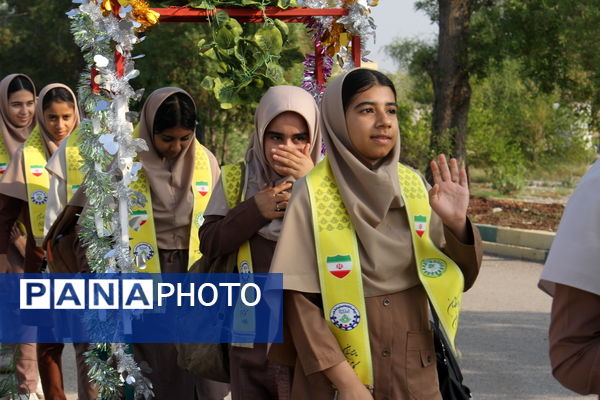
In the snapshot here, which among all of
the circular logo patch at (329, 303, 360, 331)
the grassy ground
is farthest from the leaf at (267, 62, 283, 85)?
the grassy ground

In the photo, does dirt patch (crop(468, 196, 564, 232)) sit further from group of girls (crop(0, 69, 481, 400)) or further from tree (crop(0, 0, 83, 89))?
group of girls (crop(0, 69, 481, 400))

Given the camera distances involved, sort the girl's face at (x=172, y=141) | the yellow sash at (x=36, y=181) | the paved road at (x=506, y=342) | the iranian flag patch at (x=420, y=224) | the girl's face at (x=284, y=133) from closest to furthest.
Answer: the iranian flag patch at (x=420, y=224) → the girl's face at (x=284, y=133) → the girl's face at (x=172, y=141) → the yellow sash at (x=36, y=181) → the paved road at (x=506, y=342)

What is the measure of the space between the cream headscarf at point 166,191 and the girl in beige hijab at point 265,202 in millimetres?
855

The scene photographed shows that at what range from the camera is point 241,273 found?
3.73 meters

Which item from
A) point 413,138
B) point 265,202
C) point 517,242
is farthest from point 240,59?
point 413,138

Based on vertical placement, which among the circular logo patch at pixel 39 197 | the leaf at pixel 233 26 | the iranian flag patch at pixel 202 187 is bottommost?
the circular logo patch at pixel 39 197

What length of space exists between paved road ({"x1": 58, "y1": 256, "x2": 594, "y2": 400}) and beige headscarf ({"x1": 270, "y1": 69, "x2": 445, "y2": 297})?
3076mm

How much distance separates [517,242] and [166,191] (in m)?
7.94

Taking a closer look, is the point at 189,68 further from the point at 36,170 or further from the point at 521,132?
the point at 36,170

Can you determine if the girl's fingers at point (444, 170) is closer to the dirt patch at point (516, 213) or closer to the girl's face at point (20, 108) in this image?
the girl's face at point (20, 108)

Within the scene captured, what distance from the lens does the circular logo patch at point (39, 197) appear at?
19.2 feet

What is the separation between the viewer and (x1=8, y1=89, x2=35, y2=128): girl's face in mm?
6669

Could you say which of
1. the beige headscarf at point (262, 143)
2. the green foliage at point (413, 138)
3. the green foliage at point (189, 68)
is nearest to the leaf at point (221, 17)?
the beige headscarf at point (262, 143)

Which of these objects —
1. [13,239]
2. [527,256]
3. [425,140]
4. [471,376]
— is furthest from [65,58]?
[471,376]
